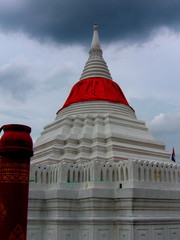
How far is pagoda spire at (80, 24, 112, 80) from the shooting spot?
102ft

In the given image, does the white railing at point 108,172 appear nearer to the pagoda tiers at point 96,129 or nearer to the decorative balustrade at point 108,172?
the decorative balustrade at point 108,172

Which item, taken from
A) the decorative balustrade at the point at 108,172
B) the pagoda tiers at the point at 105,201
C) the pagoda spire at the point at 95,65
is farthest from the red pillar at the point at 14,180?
the pagoda spire at the point at 95,65

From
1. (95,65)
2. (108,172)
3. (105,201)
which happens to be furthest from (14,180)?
(95,65)

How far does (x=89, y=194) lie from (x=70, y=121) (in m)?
11.4

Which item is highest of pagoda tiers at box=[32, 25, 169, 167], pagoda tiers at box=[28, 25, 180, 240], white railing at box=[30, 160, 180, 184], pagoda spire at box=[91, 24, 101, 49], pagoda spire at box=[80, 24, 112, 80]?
pagoda spire at box=[91, 24, 101, 49]

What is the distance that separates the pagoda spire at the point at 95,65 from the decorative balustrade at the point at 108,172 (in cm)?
1565

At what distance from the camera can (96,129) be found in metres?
24.5

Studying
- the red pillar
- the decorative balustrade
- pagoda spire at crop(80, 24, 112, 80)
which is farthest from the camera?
pagoda spire at crop(80, 24, 112, 80)

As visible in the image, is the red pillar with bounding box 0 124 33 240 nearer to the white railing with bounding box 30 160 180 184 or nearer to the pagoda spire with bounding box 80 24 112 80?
the white railing with bounding box 30 160 180 184

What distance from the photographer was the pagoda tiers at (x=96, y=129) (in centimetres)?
2288

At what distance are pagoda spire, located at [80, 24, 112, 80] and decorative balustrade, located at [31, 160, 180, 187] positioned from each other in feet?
51.3

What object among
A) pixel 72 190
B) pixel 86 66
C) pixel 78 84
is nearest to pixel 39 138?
pixel 78 84

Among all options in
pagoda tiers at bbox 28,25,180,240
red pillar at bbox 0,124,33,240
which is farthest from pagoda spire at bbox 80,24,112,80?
red pillar at bbox 0,124,33,240

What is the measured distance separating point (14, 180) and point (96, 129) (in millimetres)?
16431
